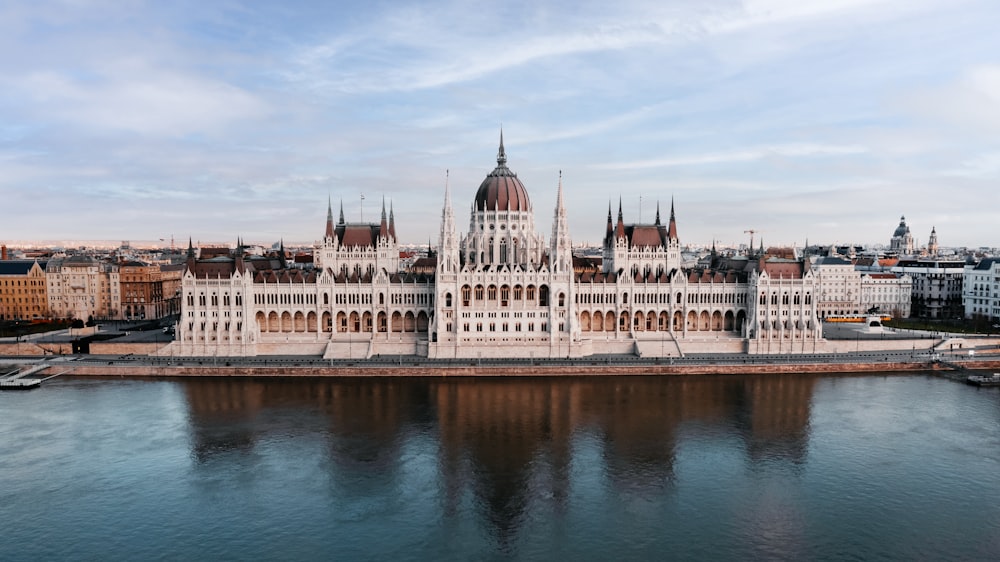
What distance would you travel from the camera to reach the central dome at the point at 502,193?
267ft

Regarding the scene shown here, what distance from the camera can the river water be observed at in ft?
112

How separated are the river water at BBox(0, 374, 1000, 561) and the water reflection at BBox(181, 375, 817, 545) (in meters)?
0.22

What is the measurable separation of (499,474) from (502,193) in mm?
45655

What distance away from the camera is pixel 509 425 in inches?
2045

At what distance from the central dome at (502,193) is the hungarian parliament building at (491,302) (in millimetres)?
179

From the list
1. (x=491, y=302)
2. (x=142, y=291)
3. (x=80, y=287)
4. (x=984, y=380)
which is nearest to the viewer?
(x=984, y=380)

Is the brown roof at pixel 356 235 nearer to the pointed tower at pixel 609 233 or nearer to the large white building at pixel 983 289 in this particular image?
the pointed tower at pixel 609 233

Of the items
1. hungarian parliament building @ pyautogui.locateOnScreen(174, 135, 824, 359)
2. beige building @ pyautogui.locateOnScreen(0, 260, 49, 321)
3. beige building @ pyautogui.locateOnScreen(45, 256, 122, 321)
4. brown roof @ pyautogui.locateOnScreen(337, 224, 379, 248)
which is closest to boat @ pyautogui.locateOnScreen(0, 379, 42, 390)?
hungarian parliament building @ pyautogui.locateOnScreen(174, 135, 824, 359)

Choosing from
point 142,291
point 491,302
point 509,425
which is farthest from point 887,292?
point 142,291

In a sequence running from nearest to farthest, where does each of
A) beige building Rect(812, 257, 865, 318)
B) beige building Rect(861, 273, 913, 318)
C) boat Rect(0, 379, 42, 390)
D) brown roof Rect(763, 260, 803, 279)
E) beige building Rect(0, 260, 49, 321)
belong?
boat Rect(0, 379, 42, 390) < brown roof Rect(763, 260, 803, 279) < beige building Rect(0, 260, 49, 321) < beige building Rect(812, 257, 865, 318) < beige building Rect(861, 273, 913, 318)

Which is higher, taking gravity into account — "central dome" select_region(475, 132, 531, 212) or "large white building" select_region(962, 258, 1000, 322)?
"central dome" select_region(475, 132, 531, 212)

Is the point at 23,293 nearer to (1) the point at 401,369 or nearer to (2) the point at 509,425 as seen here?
(1) the point at 401,369

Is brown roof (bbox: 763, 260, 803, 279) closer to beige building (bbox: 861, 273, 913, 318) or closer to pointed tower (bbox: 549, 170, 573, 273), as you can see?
pointed tower (bbox: 549, 170, 573, 273)

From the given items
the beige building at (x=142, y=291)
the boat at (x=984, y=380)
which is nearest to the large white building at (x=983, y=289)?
the boat at (x=984, y=380)
